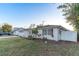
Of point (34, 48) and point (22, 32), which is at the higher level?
point (22, 32)

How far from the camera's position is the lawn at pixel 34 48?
192 centimetres

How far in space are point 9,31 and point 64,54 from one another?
1.68ft

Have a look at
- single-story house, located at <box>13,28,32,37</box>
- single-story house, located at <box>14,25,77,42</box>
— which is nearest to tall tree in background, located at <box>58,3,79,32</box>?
single-story house, located at <box>14,25,77,42</box>

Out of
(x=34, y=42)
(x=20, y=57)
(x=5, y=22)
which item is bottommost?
(x=20, y=57)

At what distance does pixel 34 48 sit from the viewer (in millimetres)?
1928

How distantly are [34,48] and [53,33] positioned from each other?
0.21 m

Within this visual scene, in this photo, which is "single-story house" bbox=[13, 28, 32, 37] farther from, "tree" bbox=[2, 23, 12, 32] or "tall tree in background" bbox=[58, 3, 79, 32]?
"tall tree in background" bbox=[58, 3, 79, 32]

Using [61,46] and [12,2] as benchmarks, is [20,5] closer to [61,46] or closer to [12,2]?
[12,2]

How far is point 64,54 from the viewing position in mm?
1919

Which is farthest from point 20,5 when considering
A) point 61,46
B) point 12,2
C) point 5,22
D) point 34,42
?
point 61,46

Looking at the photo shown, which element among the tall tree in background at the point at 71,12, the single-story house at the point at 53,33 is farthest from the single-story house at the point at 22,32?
the tall tree in background at the point at 71,12

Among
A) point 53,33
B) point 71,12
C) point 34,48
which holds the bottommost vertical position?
point 34,48

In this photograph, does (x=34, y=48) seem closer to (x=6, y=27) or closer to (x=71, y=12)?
(x=6, y=27)

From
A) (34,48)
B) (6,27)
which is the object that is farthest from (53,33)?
(6,27)
